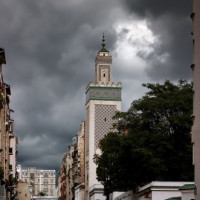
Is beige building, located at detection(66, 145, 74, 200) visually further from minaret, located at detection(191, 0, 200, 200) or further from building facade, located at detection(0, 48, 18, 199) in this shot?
minaret, located at detection(191, 0, 200, 200)

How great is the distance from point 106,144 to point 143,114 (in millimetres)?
7313

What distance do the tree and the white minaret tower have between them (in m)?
46.6

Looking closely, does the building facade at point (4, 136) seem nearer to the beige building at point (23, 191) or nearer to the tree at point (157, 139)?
the tree at point (157, 139)

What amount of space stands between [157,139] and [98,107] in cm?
5228

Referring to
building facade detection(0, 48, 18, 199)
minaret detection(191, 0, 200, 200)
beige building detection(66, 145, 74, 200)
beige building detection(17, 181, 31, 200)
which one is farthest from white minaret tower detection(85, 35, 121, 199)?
minaret detection(191, 0, 200, 200)

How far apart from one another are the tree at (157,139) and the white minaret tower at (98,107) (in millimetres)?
46603

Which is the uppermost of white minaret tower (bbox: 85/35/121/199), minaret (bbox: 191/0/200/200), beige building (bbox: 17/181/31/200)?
white minaret tower (bbox: 85/35/121/199)

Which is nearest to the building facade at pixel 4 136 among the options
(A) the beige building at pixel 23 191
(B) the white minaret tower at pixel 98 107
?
(B) the white minaret tower at pixel 98 107

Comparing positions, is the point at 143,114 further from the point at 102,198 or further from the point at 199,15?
the point at 102,198

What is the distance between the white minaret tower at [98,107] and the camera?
109188 mm

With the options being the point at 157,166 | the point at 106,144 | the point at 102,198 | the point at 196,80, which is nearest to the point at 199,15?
the point at 196,80

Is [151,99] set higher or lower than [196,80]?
higher

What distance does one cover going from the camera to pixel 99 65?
369 feet

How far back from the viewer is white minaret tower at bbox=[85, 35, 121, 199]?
109m
